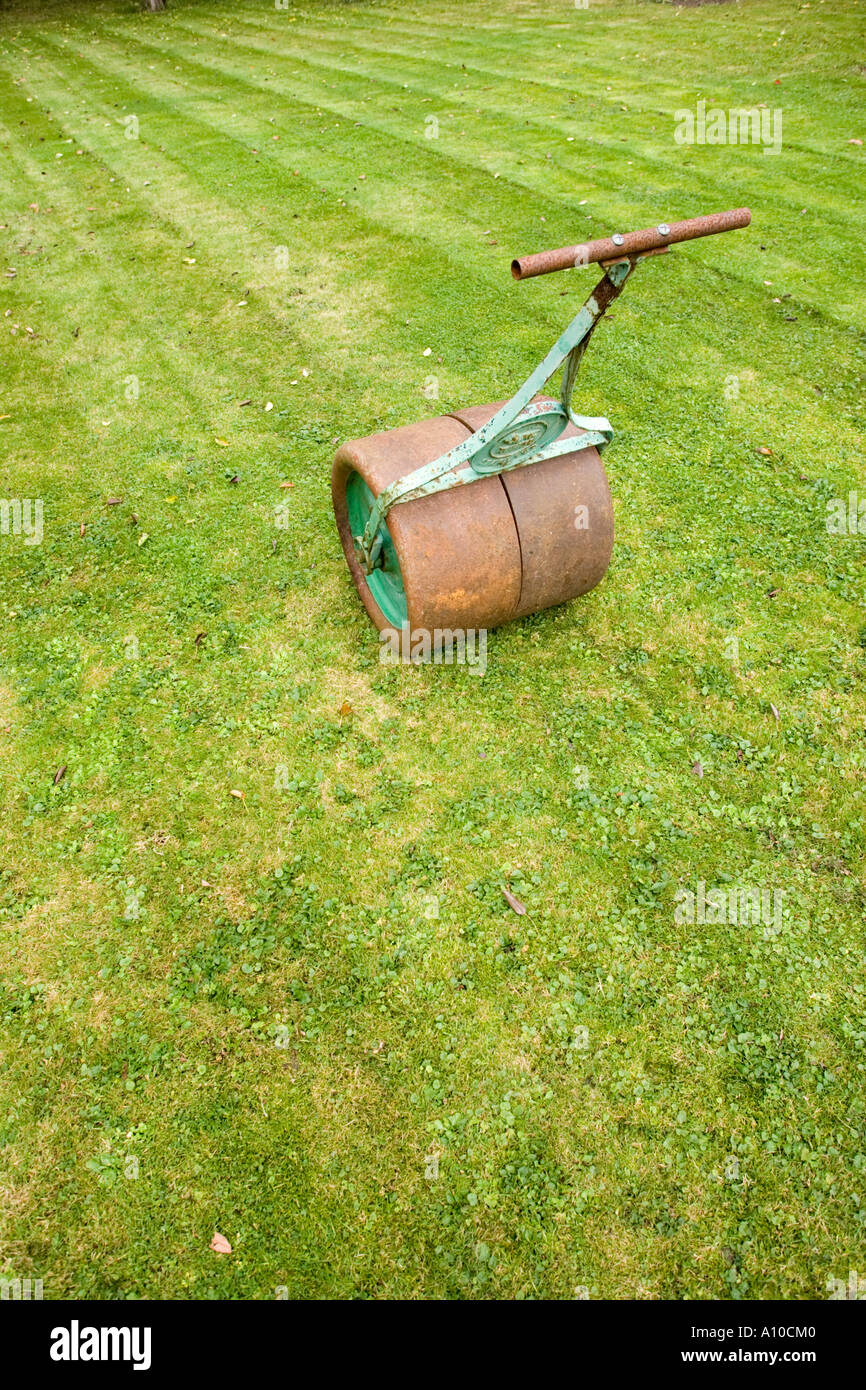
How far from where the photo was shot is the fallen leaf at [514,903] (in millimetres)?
4176

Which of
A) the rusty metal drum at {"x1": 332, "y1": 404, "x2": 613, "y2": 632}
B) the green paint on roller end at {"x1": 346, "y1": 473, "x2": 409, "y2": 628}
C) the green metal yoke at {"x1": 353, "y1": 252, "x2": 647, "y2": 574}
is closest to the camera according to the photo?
the green metal yoke at {"x1": 353, "y1": 252, "x2": 647, "y2": 574}

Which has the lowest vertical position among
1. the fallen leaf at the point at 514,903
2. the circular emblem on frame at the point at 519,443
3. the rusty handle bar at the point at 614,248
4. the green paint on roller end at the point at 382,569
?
the fallen leaf at the point at 514,903

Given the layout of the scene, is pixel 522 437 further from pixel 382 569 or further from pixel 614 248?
pixel 382 569

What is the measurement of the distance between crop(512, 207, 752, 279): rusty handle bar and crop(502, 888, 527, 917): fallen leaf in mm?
2899

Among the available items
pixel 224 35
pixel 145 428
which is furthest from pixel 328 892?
pixel 224 35

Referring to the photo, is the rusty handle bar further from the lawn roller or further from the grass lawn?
the grass lawn

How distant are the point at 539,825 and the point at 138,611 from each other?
129 inches

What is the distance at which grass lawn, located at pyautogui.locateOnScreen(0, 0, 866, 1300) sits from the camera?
3.34m

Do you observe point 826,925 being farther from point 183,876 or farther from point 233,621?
point 233,621

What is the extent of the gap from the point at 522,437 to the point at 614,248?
3.29 ft

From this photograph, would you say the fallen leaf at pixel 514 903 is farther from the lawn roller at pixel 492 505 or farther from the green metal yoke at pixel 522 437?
the green metal yoke at pixel 522 437

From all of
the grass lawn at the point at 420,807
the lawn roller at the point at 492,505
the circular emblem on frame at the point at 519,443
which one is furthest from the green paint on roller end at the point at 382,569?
the circular emblem on frame at the point at 519,443

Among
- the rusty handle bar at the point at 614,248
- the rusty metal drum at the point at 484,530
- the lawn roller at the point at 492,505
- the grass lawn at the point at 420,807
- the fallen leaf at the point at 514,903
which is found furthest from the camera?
the rusty metal drum at the point at 484,530

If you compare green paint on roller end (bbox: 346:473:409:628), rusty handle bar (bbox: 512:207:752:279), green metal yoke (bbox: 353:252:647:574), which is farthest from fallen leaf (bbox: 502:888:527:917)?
rusty handle bar (bbox: 512:207:752:279)
